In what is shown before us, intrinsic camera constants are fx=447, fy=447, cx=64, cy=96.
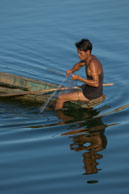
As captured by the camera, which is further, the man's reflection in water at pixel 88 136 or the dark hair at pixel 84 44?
the dark hair at pixel 84 44

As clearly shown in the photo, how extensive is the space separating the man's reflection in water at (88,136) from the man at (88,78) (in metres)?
0.40

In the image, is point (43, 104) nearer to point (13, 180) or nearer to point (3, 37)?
point (13, 180)

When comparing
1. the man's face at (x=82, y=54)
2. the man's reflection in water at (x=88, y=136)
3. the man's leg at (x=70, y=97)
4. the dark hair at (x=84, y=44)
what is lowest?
the man's reflection in water at (x=88, y=136)

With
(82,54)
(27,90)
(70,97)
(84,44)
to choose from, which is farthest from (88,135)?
(27,90)

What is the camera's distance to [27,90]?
1048cm

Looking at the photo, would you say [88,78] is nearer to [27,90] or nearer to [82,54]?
[82,54]

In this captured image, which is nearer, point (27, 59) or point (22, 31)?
point (27, 59)

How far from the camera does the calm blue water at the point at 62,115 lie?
6957mm

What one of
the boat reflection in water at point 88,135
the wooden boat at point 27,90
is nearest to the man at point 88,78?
the wooden boat at point 27,90

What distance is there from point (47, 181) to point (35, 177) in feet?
0.75

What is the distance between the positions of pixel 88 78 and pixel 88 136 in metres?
1.30

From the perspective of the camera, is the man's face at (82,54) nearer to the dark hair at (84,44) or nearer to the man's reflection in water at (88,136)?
the dark hair at (84,44)

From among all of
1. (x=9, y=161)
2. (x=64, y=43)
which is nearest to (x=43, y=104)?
(x=9, y=161)

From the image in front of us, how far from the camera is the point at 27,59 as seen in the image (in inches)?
508
